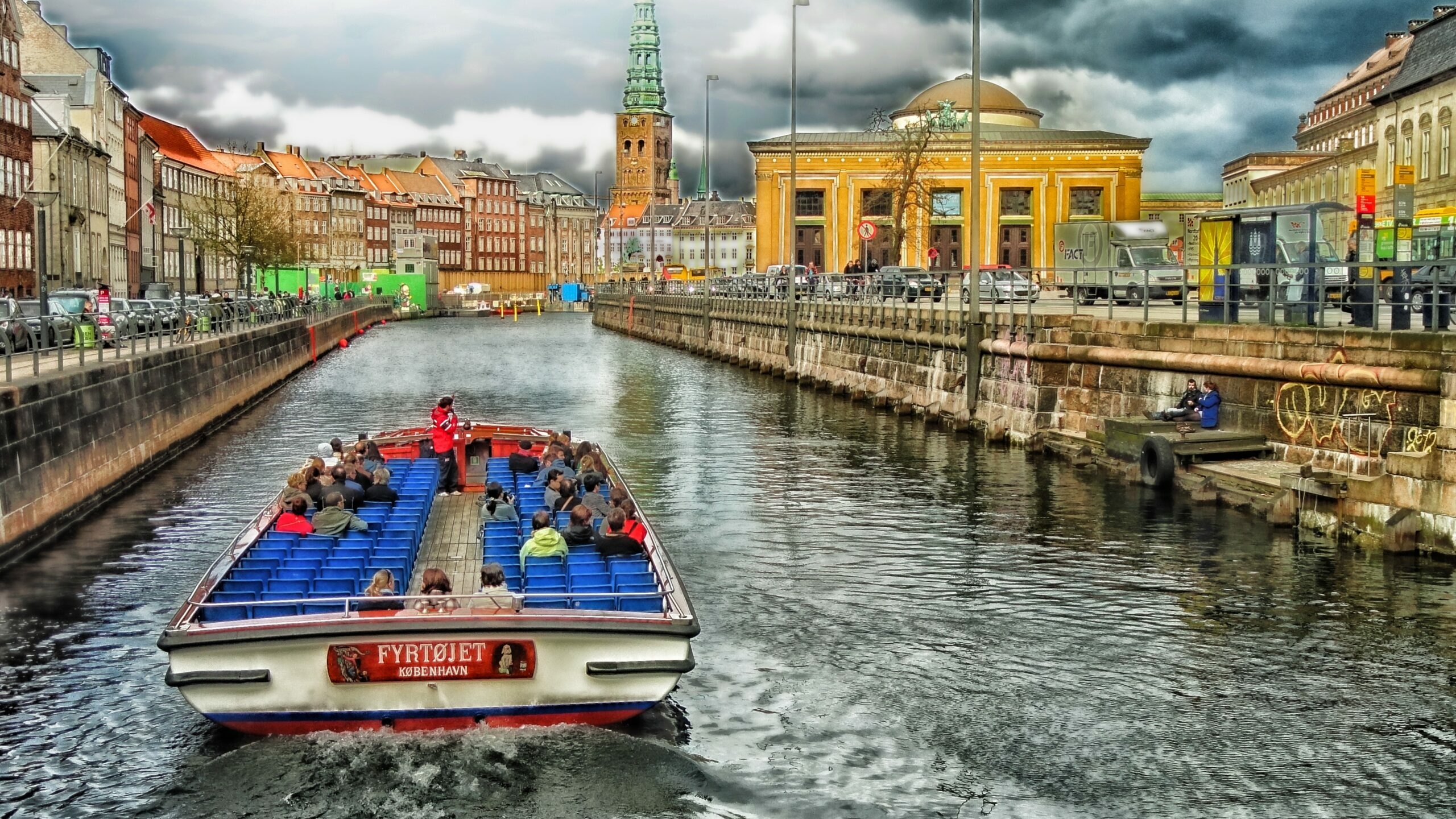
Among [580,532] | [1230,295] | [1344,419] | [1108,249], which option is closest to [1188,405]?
[1344,419]

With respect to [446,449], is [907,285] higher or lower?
higher

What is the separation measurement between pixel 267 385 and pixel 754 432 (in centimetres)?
2130

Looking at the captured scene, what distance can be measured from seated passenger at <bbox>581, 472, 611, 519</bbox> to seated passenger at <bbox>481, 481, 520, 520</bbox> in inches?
31.7

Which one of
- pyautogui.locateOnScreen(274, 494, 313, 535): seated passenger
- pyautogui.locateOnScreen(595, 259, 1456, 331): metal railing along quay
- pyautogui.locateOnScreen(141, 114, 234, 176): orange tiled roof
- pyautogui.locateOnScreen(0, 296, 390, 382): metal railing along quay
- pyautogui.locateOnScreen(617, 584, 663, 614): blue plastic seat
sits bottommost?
pyautogui.locateOnScreen(617, 584, 663, 614): blue plastic seat

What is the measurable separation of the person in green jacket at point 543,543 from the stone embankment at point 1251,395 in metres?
11.5

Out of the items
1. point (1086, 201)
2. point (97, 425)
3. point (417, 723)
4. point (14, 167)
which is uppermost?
point (1086, 201)

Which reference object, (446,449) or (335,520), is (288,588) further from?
(446,449)

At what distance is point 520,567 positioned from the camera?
1582 centimetres

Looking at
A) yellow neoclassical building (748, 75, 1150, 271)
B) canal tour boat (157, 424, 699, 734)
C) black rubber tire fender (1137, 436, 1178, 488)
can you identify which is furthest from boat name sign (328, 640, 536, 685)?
yellow neoclassical building (748, 75, 1150, 271)

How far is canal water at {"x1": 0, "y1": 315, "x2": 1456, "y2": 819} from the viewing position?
12945mm

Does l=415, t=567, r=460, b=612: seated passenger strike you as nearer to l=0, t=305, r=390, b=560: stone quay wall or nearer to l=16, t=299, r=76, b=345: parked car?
l=0, t=305, r=390, b=560: stone quay wall

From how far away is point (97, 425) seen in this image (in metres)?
27.9

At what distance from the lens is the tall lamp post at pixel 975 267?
38.3 m

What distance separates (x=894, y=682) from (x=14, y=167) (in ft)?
198
